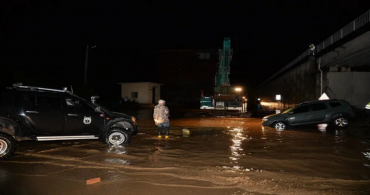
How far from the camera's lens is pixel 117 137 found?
9.93 metres

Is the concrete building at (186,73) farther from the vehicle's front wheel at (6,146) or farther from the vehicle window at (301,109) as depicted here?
the vehicle's front wheel at (6,146)

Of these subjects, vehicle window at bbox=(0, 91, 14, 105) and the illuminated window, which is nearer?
vehicle window at bbox=(0, 91, 14, 105)

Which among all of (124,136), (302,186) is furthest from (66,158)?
(302,186)

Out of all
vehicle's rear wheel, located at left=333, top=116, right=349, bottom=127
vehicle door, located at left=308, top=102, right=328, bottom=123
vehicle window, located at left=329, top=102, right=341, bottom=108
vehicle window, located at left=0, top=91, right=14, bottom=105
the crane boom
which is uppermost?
the crane boom

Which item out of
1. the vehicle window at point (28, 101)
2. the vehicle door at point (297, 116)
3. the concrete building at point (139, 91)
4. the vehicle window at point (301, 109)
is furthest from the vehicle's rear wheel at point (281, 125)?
the concrete building at point (139, 91)

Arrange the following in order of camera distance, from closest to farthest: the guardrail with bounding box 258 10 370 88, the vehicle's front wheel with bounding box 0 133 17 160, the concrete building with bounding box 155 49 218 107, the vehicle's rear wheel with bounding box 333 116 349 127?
the vehicle's front wheel with bounding box 0 133 17 160 < the guardrail with bounding box 258 10 370 88 < the vehicle's rear wheel with bounding box 333 116 349 127 < the concrete building with bounding box 155 49 218 107

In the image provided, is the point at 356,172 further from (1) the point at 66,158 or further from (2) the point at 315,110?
(2) the point at 315,110

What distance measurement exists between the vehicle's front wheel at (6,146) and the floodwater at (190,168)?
0.76 ft

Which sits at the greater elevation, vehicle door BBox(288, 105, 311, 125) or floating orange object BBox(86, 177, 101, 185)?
vehicle door BBox(288, 105, 311, 125)

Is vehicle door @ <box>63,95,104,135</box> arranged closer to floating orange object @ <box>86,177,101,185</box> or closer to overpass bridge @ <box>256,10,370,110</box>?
floating orange object @ <box>86,177,101,185</box>

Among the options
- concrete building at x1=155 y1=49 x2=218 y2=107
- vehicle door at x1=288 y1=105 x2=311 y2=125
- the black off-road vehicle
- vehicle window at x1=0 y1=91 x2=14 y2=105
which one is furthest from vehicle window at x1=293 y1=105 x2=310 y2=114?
concrete building at x1=155 y1=49 x2=218 y2=107

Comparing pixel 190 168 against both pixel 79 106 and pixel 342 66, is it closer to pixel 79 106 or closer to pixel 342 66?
pixel 79 106

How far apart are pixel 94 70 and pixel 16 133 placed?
136ft

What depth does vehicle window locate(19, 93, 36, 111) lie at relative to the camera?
28.3 ft
